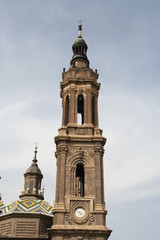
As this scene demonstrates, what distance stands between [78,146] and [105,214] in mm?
6391

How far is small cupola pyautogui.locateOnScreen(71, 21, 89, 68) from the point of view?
112ft

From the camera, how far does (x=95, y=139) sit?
28250mm

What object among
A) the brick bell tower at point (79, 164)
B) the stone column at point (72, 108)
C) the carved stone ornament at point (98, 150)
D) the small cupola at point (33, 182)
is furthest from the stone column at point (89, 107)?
the small cupola at point (33, 182)

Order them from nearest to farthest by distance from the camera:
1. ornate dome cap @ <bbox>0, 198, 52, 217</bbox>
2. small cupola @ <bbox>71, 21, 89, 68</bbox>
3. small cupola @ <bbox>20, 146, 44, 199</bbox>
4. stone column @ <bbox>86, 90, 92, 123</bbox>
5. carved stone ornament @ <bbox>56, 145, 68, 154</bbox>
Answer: carved stone ornament @ <bbox>56, 145, 68, 154</bbox>, ornate dome cap @ <bbox>0, 198, 52, 217</bbox>, stone column @ <bbox>86, 90, 92, 123</bbox>, small cupola @ <bbox>71, 21, 89, 68</bbox>, small cupola @ <bbox>20, 146, 44, 199</bbox>

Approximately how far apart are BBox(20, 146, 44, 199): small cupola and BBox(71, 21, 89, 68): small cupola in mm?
15390

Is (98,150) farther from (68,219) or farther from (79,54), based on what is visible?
(79,54)

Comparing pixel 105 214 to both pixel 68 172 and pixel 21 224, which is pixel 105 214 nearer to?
pixel 68 172

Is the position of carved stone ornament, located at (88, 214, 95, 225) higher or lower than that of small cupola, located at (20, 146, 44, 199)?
lower

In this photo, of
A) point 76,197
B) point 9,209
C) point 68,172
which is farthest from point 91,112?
point 9,209

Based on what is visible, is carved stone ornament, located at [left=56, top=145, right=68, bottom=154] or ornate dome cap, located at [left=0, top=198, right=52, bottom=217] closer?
carved stone ornament, located at [left=56, top=145, right=68, bottom=154]

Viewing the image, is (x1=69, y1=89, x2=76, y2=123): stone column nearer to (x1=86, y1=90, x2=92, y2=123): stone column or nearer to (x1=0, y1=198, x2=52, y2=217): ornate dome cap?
(x1=86, y1=90, x2=92, y2=123): stone column

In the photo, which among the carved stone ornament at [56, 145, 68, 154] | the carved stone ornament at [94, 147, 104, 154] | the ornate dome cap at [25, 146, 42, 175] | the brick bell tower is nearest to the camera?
the brick bell tower

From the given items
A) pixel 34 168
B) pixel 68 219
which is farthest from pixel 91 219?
pixel 34 168

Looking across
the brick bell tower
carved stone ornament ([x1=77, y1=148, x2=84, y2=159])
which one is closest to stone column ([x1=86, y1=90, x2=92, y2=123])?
the brick bell tower
